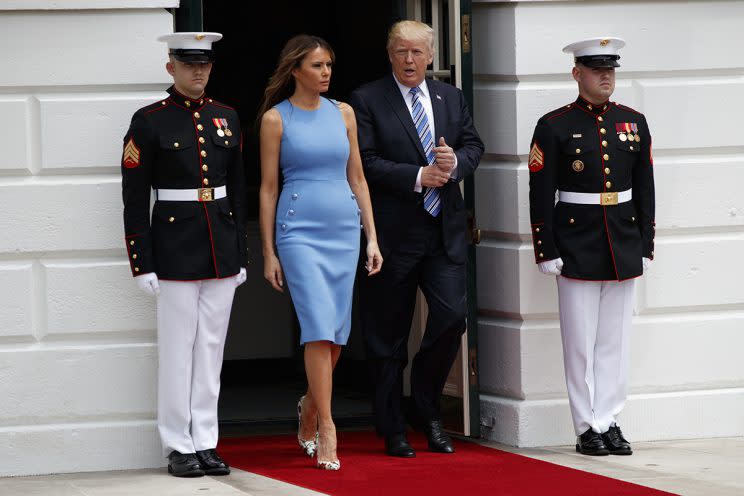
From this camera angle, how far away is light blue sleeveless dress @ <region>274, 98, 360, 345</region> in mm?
7266

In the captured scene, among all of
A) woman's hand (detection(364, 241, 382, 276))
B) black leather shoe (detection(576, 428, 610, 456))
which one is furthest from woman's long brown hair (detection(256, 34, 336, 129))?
black leather shoe (detection(576, 428, 610, 456))

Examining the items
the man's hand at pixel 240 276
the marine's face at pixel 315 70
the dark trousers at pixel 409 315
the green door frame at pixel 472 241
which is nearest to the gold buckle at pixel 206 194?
the man's hand at pixel 240 276

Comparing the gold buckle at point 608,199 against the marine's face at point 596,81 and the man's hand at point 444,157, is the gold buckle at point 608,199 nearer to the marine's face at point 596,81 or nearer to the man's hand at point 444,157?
the marine's face at point 596,81

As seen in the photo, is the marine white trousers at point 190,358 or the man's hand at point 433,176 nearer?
the marine white trousers at point 190,358

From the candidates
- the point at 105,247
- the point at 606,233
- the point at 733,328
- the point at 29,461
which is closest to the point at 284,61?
the point at 105,247

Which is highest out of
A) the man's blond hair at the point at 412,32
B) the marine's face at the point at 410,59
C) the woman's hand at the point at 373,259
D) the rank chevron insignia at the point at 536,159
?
the man's blond hair at the point at 412,32

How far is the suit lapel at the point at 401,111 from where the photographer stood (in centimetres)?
768

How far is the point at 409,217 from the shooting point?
25.2 ft

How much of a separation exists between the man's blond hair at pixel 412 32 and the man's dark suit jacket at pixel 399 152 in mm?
236

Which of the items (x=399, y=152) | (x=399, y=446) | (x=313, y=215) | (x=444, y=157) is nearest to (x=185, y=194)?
(x=313, y=215)

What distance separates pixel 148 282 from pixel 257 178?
4547 millimetres

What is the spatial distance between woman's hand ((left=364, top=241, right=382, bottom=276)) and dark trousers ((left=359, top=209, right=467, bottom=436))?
0.81 ft

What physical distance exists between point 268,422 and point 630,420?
6.33ft

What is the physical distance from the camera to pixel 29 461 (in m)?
7.42
